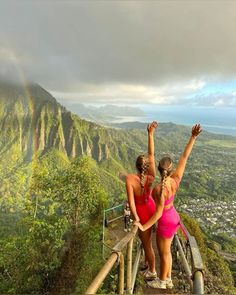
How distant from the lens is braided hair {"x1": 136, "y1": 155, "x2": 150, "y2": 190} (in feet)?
Result: 16.9

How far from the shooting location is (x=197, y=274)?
134 inches

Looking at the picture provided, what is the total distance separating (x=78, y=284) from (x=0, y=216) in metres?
77.0

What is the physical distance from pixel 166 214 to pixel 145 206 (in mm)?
385

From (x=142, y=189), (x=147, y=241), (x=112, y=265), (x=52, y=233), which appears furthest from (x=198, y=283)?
(x=52, y=233)

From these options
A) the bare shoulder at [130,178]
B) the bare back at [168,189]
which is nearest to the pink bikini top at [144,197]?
the bare shoulder at [130,178]

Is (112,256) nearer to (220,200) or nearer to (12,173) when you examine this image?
(220,200)

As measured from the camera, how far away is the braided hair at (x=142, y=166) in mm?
5141

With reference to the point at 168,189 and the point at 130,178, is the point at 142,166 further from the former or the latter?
the point at 168,189

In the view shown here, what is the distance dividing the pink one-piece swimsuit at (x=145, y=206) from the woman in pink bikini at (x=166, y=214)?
21 cm

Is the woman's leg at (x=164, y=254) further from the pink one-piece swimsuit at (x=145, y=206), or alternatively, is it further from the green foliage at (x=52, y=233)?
the green foliage at (x=52, y=233)

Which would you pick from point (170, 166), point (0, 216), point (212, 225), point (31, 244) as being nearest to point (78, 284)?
point (31, 244)

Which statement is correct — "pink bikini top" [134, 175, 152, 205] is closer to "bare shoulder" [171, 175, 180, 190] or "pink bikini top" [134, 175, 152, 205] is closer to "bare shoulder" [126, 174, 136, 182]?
"bare shoulder" [126, 174, 136, 182]

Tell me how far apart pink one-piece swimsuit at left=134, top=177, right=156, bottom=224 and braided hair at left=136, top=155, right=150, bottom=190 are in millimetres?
171

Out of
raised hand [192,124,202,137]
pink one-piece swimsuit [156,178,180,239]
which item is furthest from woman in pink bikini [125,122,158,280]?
raised hand [192,124,202,137]
